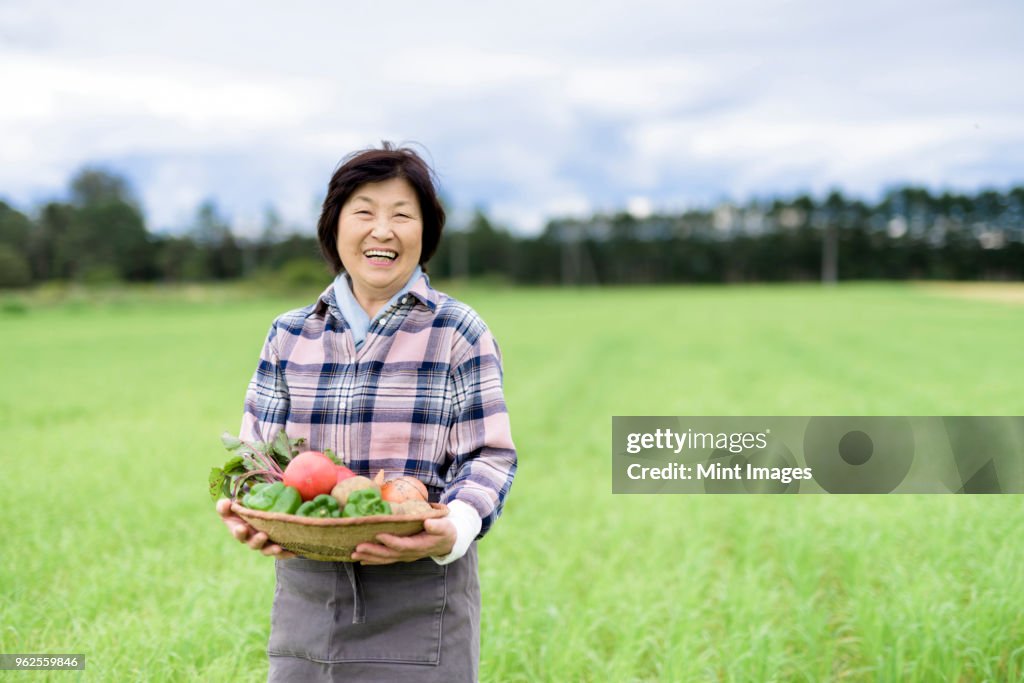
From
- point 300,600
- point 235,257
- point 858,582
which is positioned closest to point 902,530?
point 858,582

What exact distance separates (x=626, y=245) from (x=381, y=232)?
7703 cm

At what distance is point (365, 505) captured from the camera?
1794 millimetres

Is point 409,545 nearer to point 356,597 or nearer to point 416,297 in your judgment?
point 356,597

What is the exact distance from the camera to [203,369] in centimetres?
1395

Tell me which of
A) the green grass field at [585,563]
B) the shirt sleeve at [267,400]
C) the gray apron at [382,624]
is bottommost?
the green grass field at [585,563]

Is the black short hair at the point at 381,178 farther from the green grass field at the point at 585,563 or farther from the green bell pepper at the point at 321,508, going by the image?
the green grass field at the point at 585,563

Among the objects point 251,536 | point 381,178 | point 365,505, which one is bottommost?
point 251,536

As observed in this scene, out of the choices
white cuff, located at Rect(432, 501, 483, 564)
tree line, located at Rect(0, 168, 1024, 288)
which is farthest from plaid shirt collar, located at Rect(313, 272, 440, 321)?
tree line, located at Rect(0, 168, 1024, 288)

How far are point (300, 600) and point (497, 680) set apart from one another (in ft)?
4.70

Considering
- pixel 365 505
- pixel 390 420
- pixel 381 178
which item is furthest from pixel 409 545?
pixel 381 178

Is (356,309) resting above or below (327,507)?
above

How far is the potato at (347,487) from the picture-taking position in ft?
6.11

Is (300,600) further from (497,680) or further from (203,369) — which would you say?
(203,369)

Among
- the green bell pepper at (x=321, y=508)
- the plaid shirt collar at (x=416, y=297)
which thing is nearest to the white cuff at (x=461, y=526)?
the green bell pepper at (x=321, y=508)
